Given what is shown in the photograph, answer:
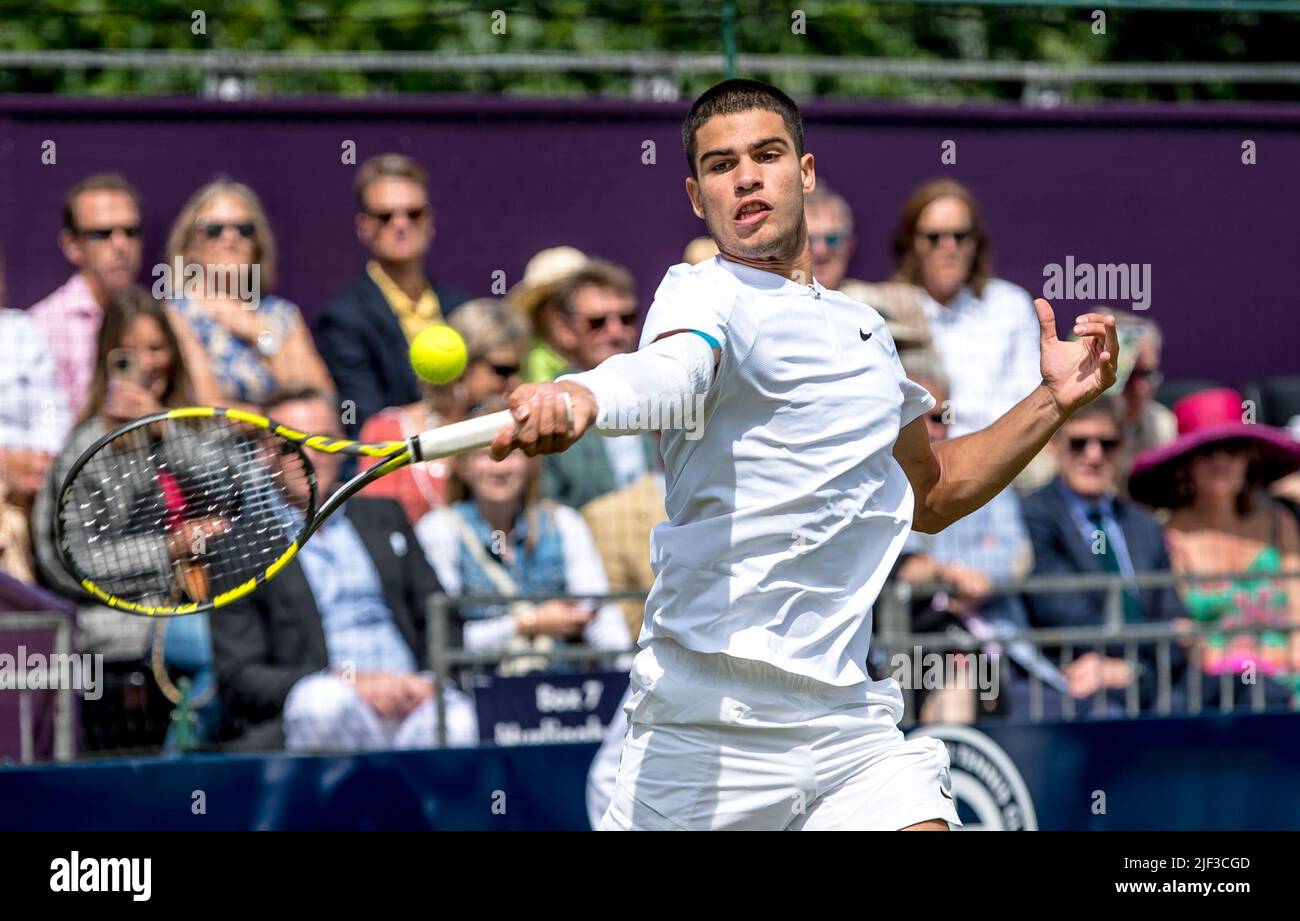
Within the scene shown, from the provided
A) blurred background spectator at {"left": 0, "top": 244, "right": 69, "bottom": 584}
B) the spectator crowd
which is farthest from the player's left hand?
blurred background spectator at {"left": 0, "top": 244, "right": 69, "bottom": 584}

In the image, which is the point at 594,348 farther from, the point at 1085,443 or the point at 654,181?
the point at 1085,443

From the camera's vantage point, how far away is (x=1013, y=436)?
4.30m

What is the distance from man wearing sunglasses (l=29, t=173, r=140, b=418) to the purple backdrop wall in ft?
0.24

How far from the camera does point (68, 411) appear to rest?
697 cm

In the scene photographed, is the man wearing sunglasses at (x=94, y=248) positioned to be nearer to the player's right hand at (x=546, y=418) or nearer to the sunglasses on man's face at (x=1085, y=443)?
the sunglasses on man's face at (x=1085, y=443)

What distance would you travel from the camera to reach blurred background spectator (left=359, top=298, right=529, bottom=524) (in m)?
7.06

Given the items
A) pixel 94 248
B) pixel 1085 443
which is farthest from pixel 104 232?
pixel 1085 443

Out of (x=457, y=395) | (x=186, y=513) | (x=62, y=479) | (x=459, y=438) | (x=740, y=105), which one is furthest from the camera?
(x=457, y=395)

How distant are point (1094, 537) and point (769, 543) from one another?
380cm

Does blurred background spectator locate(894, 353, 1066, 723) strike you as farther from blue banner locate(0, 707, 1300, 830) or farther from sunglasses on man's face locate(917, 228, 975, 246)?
sunglasses on man's face locate(917, 228, 975, 246)
